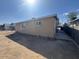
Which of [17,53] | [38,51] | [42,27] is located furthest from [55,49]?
[42,27]

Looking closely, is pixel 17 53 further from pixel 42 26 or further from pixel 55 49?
pixel 42 26

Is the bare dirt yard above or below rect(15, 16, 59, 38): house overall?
below

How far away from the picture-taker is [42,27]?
20.1 m

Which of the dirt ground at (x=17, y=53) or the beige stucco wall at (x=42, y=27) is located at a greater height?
the beige stucco wall at (x=42, y=27)

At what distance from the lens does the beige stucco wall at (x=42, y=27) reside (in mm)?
19141

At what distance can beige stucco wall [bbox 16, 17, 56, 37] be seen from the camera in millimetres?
19141

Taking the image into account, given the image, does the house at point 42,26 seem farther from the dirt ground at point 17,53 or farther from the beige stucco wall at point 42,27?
the dirt ground at point 17,53

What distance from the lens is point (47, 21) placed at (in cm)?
1950

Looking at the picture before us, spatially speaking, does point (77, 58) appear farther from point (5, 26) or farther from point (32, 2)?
point (5, 26)

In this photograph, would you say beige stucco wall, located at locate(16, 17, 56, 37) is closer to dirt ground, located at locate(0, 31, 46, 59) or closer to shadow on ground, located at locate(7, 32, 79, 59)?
shadow on ground, located at locate(7, 32, 79, 59)

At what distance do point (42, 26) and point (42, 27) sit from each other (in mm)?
158

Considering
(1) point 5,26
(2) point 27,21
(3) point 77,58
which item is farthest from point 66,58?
(1) point 5,26

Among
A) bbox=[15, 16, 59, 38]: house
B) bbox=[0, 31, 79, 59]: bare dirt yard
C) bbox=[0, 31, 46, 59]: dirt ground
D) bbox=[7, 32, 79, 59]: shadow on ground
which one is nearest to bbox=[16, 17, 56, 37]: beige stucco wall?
bbox=[15, 16, 59, 38]: house

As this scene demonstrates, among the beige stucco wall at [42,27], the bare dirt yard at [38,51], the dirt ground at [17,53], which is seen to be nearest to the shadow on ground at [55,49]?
the bare dirt yard at [38,51]
